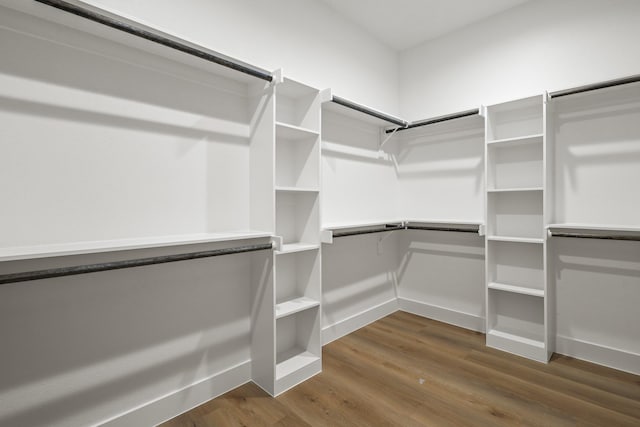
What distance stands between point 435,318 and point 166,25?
133 inches

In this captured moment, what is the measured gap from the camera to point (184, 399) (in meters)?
1.81

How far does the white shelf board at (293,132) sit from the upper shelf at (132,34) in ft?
1.00

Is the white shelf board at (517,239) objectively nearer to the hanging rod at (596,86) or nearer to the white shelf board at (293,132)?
the hanging rod at (596,86)

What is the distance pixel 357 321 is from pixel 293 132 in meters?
1.91

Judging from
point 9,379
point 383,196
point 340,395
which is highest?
point 383,196

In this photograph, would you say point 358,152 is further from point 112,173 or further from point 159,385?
point 159,385

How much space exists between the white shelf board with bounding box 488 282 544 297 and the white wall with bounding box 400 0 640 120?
5.33 feet

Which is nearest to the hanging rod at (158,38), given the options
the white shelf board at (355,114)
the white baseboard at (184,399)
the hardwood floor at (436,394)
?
the white shelf board at (355,114)

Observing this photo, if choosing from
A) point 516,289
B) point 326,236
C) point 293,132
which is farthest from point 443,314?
point 293,132

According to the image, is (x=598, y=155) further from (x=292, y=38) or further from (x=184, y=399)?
(x=184, y=399)

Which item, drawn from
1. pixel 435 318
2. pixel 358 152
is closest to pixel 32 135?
pixel 358 152

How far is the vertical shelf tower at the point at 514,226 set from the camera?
2562mm

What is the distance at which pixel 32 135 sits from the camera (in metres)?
1.37

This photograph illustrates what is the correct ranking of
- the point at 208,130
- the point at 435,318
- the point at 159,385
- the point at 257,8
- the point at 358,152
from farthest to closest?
the point at 435,318 → the point at 358,152 → the point at 257,8 → the point at 208,130 → the point at 159,385
